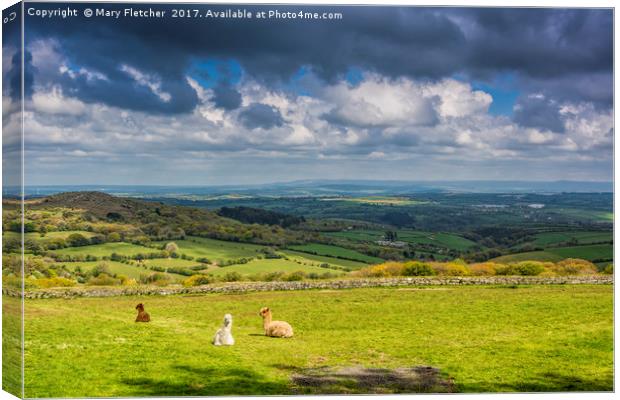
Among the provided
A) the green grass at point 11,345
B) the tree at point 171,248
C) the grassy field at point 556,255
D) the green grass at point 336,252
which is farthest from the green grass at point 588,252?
the green grass at point 11,345

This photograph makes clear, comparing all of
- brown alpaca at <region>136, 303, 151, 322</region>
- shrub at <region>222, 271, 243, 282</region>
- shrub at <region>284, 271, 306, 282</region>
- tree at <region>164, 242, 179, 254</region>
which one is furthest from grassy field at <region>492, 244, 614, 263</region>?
brown alpaca at <region>136, 303, 151, 322</region>

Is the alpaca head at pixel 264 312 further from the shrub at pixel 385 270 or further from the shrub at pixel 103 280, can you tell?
the shrub at pixel 103 280

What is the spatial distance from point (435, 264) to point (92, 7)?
861 centimetres

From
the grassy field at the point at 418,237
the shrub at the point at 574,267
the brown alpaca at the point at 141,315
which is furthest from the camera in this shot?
the shrub at the point at 574,267

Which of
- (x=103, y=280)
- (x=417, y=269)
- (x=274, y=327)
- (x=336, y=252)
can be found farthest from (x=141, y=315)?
(x=417, y=269)

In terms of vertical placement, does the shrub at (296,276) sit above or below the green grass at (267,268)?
below

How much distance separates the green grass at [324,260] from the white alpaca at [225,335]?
3.32 metres

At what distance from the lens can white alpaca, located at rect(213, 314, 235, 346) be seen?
451 inches

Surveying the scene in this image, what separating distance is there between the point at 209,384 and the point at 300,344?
5.99 feet

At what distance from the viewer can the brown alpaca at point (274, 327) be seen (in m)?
11.9

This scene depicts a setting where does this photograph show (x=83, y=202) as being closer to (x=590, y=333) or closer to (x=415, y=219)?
(x=415, y=219)

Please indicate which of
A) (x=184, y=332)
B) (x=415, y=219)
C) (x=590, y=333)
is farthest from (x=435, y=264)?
(x=184, y=332)

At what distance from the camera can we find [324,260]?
14523mm

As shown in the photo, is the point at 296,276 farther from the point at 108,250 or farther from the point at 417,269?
the point at 108,250
